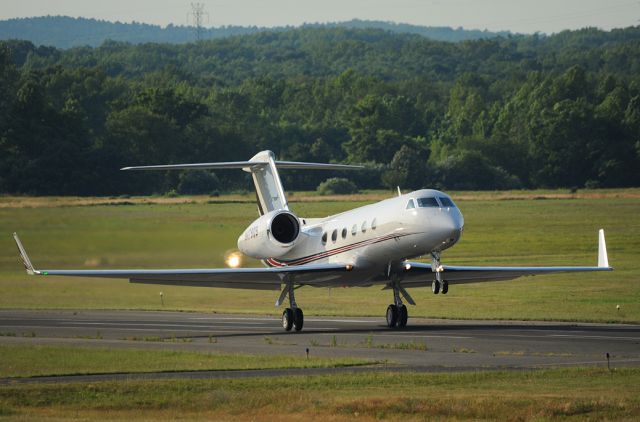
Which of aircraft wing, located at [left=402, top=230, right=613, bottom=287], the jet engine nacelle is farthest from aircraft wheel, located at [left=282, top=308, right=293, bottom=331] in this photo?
aircraft wing, located at [left=402, top=230, right=613, bottom=287]

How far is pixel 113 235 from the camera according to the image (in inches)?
1775

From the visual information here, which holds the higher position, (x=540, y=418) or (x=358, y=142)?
(x=540, y=418)

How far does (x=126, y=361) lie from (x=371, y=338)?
716 centimetres

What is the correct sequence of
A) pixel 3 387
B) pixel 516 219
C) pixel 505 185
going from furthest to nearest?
1. pixel 505 185
2. pixel 516 219
3. pixel 3 387

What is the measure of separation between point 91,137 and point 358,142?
89.3 feet

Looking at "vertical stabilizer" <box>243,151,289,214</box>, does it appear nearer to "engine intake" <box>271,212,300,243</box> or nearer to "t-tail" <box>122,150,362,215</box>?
"t-tail" <box>122,150,362,215</box>

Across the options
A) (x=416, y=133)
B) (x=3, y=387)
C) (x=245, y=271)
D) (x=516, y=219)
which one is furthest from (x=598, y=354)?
(x=416, y=133)

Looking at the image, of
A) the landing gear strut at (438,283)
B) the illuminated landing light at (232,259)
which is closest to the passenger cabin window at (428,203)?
the landing gear strut at (438,283)

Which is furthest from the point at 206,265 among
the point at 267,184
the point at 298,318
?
the point at 298,318

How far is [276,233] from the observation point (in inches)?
1412

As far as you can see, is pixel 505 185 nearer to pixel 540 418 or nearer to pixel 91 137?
pixel 91 137

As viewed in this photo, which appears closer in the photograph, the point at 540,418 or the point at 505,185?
the point at 540,418

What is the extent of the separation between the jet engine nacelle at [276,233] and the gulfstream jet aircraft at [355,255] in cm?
3

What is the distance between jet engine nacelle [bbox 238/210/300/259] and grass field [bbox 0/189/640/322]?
5488 mm
